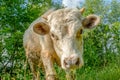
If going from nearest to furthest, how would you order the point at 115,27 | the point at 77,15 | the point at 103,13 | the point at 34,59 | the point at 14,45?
the point at 77,15
the point at 34,59
the point at 14,45
the point at 115,27
the point at 103,13

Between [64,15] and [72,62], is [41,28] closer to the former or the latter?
[64,15]

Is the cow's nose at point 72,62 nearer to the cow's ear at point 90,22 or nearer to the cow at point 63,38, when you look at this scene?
the cow at point 63,38

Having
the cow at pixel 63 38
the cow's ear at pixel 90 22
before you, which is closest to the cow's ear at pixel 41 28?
the cow at pixel 63 38

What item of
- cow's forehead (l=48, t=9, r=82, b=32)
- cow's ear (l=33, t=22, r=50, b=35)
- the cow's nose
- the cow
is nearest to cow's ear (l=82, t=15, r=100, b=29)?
the cow

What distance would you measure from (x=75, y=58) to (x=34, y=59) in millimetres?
3171

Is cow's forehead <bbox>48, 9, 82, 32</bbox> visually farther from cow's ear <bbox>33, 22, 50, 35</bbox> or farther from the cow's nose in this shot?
the cow's nose

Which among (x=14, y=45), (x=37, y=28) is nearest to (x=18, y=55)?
(x=14, y=45)

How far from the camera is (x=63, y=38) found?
660 centimetres

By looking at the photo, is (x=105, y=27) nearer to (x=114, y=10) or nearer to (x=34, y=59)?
(x=114, y=10)

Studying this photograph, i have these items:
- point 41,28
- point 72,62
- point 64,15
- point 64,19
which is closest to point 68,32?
point 64,19

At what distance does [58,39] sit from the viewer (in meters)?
6.77

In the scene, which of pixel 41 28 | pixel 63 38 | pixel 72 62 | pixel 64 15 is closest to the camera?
pixel 72 62

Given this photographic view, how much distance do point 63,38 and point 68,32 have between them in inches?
5.4

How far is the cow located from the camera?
6.30 metres
